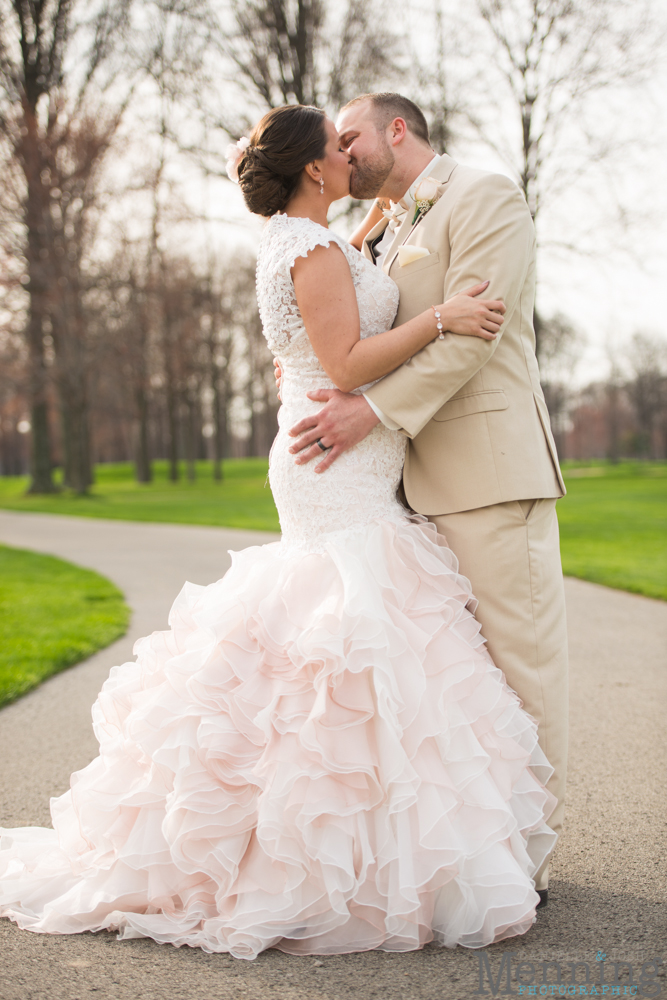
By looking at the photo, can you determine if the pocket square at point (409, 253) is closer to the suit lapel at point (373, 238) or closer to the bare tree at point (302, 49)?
the suit lapel at point (373, 238)

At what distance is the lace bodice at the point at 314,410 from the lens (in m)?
2.67

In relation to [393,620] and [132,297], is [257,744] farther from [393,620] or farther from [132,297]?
[132,297]

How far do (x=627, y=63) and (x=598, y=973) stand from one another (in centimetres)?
1646

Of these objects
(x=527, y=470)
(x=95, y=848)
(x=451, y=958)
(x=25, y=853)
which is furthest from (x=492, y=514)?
(x=25, y=853)

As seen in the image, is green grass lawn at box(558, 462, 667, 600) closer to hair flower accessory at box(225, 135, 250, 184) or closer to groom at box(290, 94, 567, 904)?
groom at box(290, 94, 567, 904)

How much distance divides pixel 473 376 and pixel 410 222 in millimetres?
654

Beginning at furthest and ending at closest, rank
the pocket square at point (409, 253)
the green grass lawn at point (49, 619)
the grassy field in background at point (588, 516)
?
the grassy field in background at point (588, 516)
the green grass lawn at point (49, 619)
the pocket square at point (409, 253)

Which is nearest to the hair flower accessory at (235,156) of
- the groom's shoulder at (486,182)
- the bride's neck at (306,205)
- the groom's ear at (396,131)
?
the bride's neck at (306,205)

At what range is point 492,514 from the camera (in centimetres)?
266

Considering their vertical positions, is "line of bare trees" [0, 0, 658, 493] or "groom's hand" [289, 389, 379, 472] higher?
"line of bare trees" [0, 0, 658, 493]

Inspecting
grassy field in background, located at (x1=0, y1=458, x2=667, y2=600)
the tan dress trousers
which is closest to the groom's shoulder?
the tan dress trousers

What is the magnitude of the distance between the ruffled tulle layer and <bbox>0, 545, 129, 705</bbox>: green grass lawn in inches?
110

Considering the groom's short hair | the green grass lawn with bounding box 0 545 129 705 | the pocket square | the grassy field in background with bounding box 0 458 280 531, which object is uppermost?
the groom's short hair

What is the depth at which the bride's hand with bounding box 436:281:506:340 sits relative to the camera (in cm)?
247
